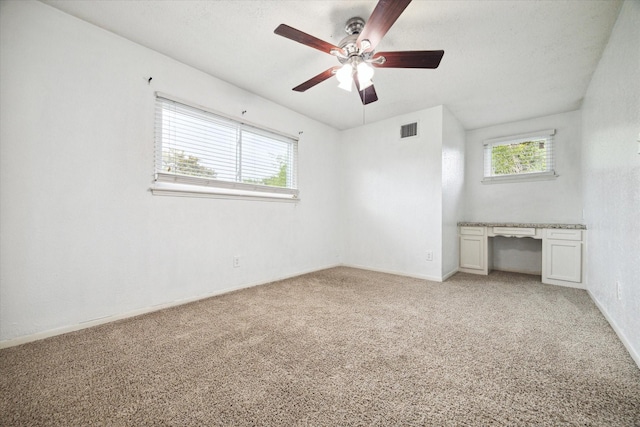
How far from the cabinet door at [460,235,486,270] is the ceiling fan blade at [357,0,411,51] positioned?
3.30 meters

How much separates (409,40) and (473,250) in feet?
10.3

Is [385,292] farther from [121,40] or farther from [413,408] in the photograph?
[121,40]

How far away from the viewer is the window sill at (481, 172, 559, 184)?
3.72 metres

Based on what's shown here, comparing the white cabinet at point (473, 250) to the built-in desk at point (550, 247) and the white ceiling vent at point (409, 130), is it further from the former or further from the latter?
the white ceiling vent at point (409, 130)

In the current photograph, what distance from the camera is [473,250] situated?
3.88 metres

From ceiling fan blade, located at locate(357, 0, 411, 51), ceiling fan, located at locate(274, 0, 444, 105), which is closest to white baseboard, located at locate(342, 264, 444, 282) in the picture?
ceiling fan, located at locate(274, 0, 444, 105)

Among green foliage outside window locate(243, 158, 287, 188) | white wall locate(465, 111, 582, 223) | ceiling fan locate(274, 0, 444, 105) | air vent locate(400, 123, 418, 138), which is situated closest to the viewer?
ceiling fan locate(274, 0, 444, 105)

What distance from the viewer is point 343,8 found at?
71.4 inches

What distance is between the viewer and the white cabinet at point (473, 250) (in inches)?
149

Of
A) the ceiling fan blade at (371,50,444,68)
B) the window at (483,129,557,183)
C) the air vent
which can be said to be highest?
the air vent

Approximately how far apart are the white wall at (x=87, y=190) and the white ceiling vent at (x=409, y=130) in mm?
2487

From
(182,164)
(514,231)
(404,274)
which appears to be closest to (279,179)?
(182,164)

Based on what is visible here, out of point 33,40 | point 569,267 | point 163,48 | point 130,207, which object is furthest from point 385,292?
point 33,40

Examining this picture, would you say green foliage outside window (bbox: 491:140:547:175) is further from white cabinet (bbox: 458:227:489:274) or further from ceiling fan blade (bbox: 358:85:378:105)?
ceiling fan blade (bbox: 358:85:378:105)
